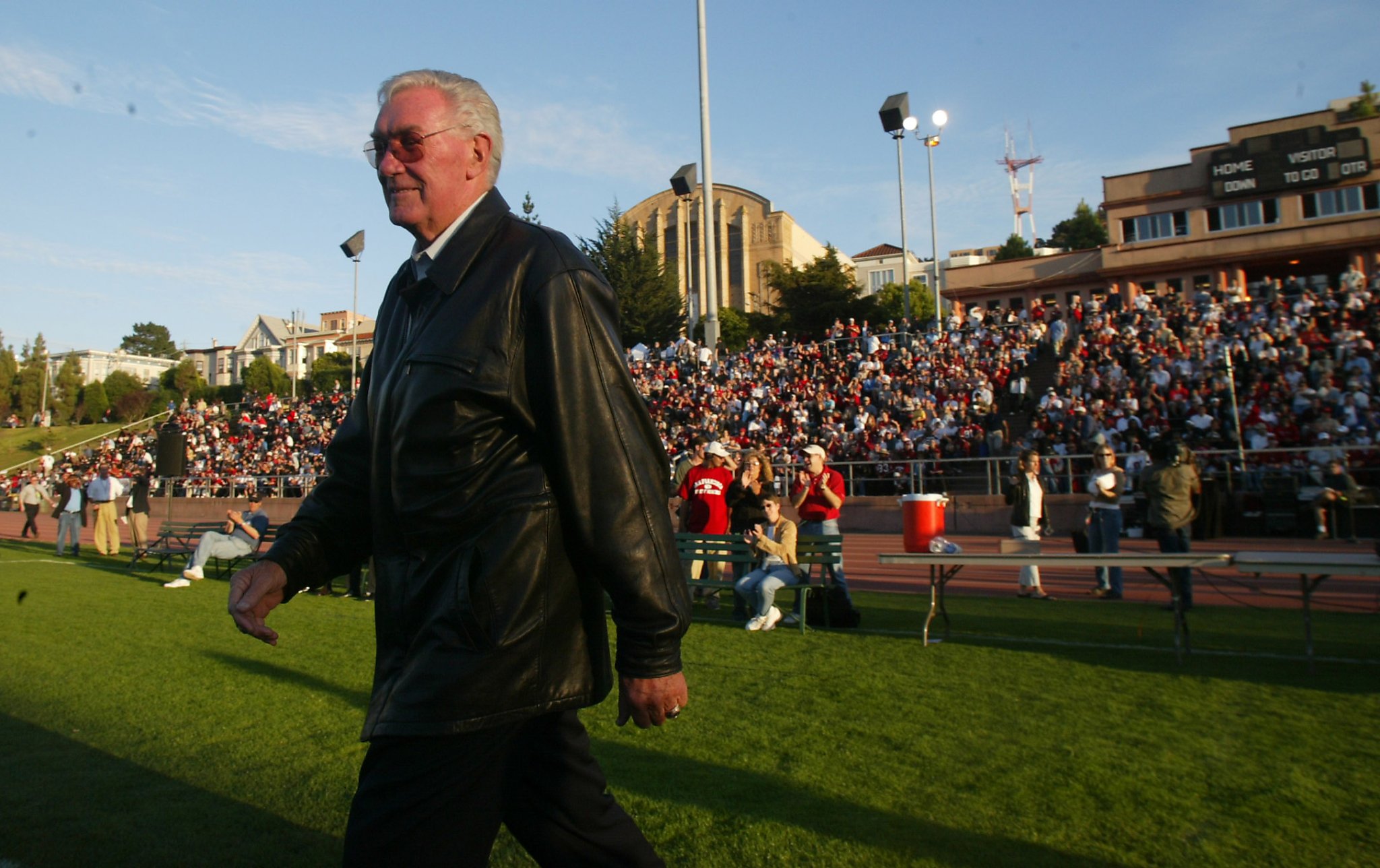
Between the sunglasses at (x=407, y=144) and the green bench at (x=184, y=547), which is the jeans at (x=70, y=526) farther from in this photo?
the sunglasses at (x=407, y=144)

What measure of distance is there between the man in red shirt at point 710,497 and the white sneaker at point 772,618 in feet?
5.70

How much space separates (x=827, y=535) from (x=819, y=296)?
40.9 meters

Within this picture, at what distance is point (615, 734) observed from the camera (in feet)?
18.0

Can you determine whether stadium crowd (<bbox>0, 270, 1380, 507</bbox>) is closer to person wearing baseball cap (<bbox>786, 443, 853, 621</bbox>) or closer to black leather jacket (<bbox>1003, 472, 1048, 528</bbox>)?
black leather jacket (<bbox>1003, 472, 1048, 528</bbox>)

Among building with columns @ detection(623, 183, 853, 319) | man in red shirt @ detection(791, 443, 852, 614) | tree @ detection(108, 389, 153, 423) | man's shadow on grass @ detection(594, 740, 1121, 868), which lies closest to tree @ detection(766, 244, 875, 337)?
building with columns @ detection(623, 183, 853, 319)

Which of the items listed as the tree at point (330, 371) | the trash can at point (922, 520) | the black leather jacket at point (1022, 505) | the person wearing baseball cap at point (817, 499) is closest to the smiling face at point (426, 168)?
the person wearing baseball cap at point (817, 499)

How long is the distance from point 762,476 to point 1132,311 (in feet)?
56.3

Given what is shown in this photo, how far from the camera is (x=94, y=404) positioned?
76.2 m

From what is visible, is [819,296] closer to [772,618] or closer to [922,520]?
[922,520]

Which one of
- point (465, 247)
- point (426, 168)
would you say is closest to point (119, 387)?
point (426, 168)

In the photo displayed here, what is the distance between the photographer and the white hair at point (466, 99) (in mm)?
2182

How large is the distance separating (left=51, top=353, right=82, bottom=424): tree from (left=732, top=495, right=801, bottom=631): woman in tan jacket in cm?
8296

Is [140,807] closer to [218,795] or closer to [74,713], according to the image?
[218,795]

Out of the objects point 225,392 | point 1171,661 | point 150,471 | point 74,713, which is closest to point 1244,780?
point 1171,661
